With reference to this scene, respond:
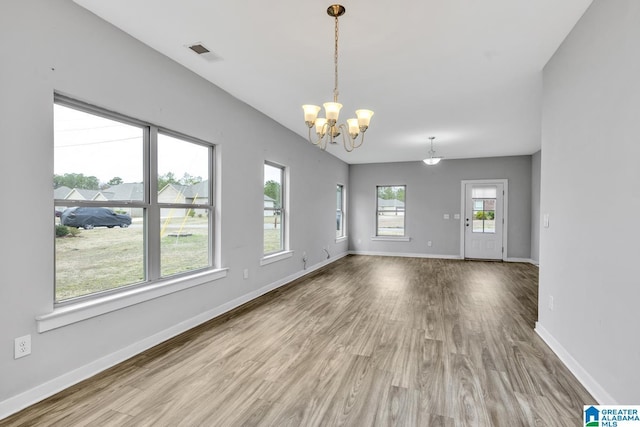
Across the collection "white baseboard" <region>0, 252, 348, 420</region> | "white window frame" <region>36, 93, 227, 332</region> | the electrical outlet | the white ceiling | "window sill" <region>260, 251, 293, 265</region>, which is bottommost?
"white baseboard" <region>0, 252, 348, 420</region>

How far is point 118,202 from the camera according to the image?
2574 millimetres

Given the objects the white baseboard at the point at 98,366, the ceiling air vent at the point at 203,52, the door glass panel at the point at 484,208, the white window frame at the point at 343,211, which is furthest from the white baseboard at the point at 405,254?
the ceiling air vent at the point at 203,52

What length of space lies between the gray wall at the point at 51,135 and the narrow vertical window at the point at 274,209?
104 cm

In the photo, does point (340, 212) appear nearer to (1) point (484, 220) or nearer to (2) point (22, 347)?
(1) point (484, 220)

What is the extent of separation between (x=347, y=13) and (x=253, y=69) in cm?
127

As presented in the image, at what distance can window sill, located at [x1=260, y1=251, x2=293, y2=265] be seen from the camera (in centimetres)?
456

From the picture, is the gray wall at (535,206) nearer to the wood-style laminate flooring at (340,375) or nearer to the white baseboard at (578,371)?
the wood-style laminate flooring at (340,375)

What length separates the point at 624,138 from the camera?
1.73 metres

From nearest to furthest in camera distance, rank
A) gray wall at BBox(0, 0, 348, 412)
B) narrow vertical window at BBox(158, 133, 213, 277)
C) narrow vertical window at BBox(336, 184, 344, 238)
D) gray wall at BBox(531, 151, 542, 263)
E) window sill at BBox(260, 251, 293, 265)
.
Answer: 1. gray wall at BBox(0, 0, 348, 412)
2. narrow vertical window at BBox(158, 133, 213, 277)
3. window sill at BBox(260, 251, 293, 265)
4. gray wall at BBox(531, 151, 542, 263)
5. narrow vertical window at BBox(336, 184, 344, 238)

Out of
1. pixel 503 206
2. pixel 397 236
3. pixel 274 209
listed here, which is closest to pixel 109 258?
pixel 274 209

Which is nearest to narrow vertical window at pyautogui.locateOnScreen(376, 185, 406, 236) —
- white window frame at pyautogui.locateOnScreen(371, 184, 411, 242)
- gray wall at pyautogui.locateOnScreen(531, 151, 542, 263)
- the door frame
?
white window frame at pyautogui.locateOnScreen(371, 184, 411, 242)

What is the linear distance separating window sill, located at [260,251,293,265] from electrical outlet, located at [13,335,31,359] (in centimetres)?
273

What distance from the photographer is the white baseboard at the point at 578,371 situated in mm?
1907

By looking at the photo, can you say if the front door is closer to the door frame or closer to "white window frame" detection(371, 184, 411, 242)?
the door frame
